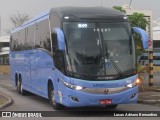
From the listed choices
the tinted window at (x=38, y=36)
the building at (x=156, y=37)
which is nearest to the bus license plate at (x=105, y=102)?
the tinted window at (x=38, y=36)

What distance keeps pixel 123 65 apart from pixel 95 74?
3.29ft

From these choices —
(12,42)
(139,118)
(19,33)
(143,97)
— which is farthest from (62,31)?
(12,42)

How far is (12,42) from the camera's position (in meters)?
27.9

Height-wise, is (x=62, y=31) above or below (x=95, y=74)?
above

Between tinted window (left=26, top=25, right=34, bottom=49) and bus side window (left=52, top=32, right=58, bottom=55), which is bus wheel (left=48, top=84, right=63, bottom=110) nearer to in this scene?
bus side window (left=52, top=32, right=58, bottom=55)

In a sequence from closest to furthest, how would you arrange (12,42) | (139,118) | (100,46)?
(139,118), (100,46), (12,42)

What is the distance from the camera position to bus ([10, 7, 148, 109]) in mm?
14336

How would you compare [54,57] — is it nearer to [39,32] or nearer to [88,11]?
[88,11]

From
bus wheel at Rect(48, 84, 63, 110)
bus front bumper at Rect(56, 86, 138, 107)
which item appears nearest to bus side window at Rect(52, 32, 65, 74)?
bus front bumper at Rect(56, 86, 138, 107)

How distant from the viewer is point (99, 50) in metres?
14.8

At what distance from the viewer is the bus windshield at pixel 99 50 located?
14.5 meters

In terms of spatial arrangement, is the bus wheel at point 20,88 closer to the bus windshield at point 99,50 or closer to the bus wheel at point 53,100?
the bus wheel at point 53,100

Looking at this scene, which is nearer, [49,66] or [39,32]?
[49,66]


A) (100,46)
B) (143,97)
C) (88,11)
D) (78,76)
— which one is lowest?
(143,97)
